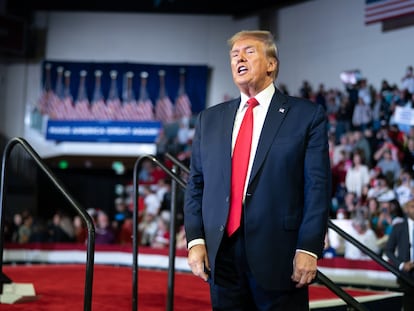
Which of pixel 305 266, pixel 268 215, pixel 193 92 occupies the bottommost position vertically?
pixel 305 266

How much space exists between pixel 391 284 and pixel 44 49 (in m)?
15.5

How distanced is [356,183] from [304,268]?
10.3m

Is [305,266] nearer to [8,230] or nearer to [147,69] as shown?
[8,230]

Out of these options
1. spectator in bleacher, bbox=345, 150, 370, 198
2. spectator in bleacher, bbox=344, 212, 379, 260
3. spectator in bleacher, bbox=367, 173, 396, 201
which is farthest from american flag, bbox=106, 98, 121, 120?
spectator in bleacher, bbox=344, 212, 379, 260

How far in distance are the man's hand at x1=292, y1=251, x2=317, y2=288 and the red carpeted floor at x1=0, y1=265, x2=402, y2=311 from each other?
3.21 metres

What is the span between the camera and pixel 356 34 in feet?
55.0

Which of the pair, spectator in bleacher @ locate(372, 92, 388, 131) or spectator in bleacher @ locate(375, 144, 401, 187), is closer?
spectator in bleacher @ locate(375, 144, 401, 187)

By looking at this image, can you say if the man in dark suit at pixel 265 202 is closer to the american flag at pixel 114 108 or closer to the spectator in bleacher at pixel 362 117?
the spectator in bleacher at pixel 362 117

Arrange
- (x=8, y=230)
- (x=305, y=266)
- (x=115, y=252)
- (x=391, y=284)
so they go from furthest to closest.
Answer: (x=8, y=230)
(x=115, y=252)
(x=391, y=284)
(x=305, y=266)

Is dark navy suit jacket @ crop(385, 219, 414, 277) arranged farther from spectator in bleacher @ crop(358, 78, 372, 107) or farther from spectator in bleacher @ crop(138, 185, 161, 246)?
spectator in bleacher @ crop(358, 78, 372, 107)

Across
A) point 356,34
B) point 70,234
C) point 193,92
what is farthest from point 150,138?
point 356,34

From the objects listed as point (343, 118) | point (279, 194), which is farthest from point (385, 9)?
point (279, 194)

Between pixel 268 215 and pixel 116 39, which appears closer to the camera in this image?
pixel 268 215

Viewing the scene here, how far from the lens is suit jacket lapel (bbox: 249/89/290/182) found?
299 cm
